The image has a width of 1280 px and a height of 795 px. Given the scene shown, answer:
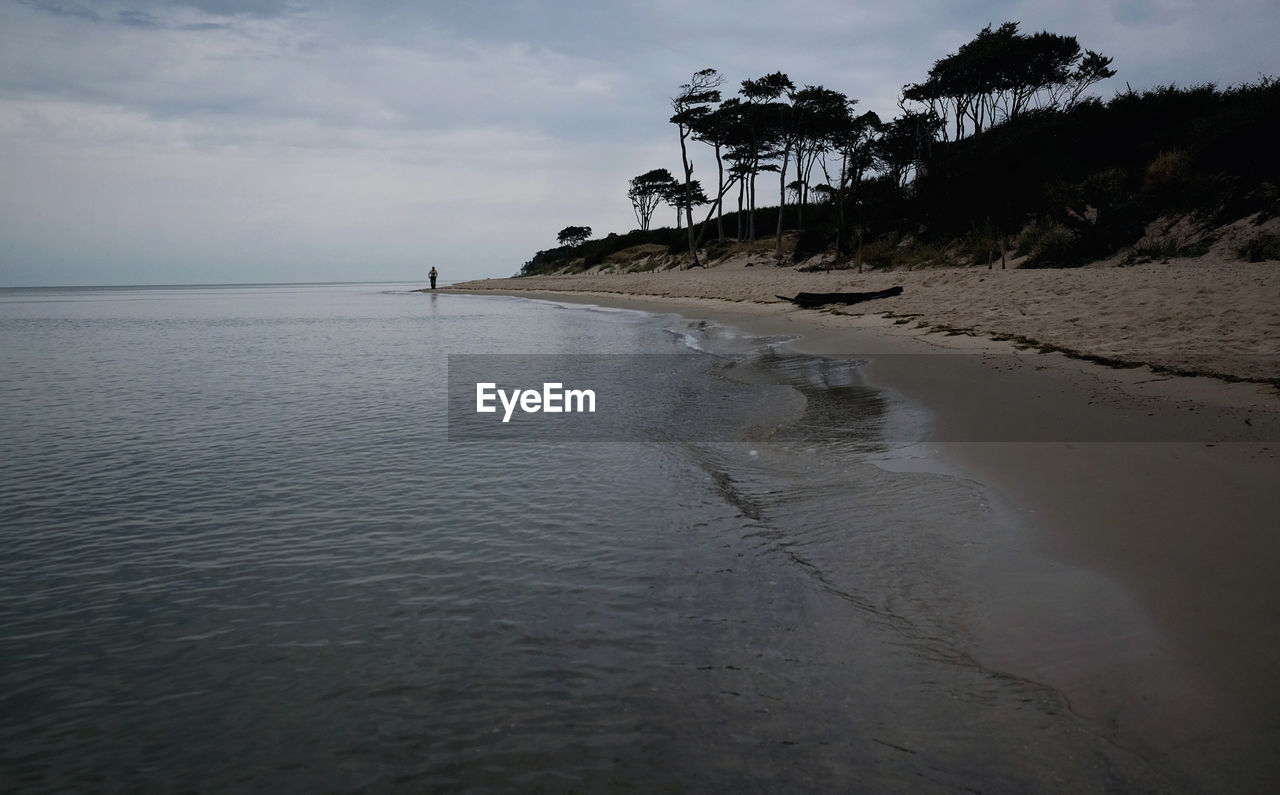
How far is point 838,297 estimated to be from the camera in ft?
69.2

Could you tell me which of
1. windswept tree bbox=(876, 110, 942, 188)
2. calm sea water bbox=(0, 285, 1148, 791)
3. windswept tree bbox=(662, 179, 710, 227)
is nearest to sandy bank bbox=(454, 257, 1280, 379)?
calm sea water bbox=(0, 285, 1148, 791)

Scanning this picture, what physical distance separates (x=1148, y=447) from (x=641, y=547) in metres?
4.15

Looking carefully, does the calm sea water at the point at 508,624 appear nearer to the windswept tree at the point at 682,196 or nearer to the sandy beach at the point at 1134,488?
the sandy beach at the point at 1134,488

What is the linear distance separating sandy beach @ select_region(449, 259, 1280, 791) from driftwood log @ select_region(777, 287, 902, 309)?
5.77 meters

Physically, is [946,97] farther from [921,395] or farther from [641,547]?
[641,547]

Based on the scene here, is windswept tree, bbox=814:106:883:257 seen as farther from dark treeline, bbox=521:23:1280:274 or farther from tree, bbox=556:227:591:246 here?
tree, bbox=556:227:591:246

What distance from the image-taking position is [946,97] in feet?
145

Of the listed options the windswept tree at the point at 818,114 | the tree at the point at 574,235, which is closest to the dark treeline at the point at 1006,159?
the windswept tree at the point at 818,114

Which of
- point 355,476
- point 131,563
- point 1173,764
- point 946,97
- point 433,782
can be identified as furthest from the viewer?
point 946,97

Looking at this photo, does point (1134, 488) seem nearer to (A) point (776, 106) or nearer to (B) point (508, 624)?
(B) point (508, 624)

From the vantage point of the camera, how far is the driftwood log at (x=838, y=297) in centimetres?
2000

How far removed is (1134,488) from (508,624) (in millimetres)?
4151

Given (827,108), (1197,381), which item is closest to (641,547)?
(1197,381)

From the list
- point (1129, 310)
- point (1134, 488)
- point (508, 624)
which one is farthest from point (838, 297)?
point (508, 624)
